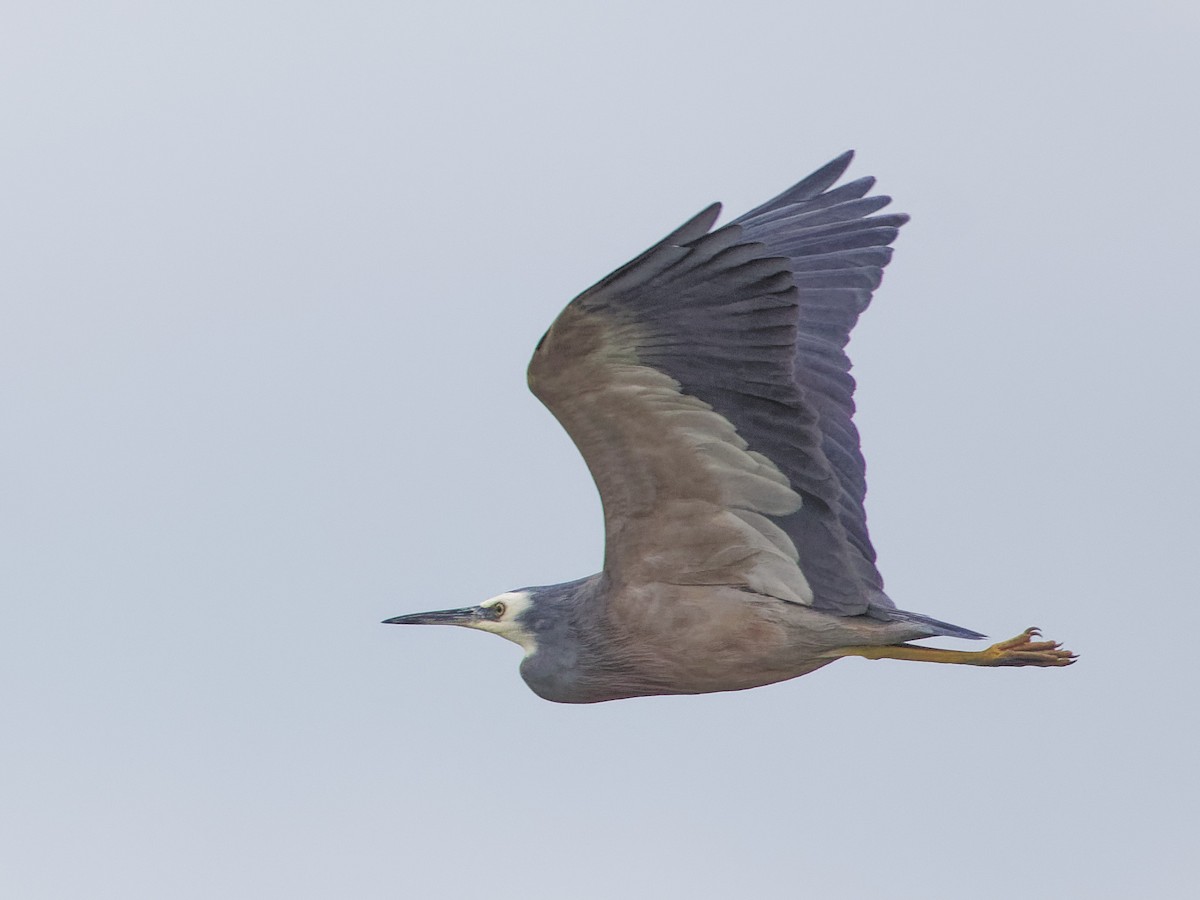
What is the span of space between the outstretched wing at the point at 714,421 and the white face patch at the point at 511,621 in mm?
765

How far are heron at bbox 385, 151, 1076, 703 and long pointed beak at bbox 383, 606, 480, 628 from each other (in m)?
0.01

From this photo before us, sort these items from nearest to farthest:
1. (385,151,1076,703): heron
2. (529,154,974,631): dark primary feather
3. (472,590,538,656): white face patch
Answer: (529,154,974,631): dark primary feather
(385,151,1076,703): heron
(472,590,538,656): white face patch

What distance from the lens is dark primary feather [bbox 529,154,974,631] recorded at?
8.23m

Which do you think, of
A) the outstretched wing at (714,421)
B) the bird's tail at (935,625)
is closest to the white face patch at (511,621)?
the outstretched wing at (714,421)

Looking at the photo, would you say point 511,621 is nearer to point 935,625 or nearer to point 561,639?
point 561,639

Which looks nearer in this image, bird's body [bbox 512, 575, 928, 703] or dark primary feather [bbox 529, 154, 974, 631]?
dark primary feather [bbox 529, 154, 974, 631]

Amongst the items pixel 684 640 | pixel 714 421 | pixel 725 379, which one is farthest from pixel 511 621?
pixel 725 379

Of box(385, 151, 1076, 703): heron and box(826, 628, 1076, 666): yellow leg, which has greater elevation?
box(385, 151, 1076, 703): heron

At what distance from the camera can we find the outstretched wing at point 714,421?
8.27 meters

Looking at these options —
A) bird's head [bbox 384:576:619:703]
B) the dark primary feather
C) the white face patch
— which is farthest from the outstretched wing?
the white face patch

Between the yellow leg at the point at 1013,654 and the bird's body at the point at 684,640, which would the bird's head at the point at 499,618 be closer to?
the bird's body at the point at 684,640

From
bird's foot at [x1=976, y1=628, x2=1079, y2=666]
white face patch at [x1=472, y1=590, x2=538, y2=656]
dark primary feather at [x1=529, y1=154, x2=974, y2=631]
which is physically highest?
dark primary feather at [x1=529, y1=154, x2=974, y2=631]

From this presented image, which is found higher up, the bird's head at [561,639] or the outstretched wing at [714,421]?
the outstretched wing at [714,421]

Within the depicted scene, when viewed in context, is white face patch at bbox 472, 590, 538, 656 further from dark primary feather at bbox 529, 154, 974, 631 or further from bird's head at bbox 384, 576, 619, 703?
dark primary feather at bbox 529, 154, 974, 631
